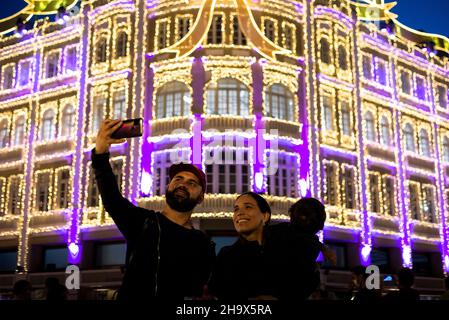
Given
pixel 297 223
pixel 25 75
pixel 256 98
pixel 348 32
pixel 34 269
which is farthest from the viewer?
pixel 25 75

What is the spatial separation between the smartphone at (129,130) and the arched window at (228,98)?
62.8 feet

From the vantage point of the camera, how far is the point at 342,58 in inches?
1035

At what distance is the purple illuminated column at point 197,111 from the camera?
21.7 m

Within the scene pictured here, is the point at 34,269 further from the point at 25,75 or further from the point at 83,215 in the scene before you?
the point at 25,75

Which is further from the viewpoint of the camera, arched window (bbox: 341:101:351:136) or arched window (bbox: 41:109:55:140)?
arched window (bbox: 41:109:55:140)

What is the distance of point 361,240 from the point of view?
79.6 feet

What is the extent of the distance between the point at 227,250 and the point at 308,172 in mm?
19393

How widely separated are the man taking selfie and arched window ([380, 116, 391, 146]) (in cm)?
2469

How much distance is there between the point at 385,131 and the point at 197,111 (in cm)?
998

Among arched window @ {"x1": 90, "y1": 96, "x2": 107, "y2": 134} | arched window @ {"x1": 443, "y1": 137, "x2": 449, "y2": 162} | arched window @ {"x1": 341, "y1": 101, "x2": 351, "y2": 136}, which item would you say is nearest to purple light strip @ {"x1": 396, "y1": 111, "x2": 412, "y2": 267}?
arched window @ {"x1": 341, "y1": 101, "x2": 351, "y2": 136}

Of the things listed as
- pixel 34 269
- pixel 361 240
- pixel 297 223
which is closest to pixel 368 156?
pixel 361 240

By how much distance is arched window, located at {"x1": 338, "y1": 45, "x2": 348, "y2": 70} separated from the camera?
85.9ft

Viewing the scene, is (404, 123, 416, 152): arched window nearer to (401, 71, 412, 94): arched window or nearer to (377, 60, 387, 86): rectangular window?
(401, 71, 412, 94): arched window

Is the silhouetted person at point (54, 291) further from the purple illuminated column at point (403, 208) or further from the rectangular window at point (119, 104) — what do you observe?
the purple illuminated column at point (403, 208)
